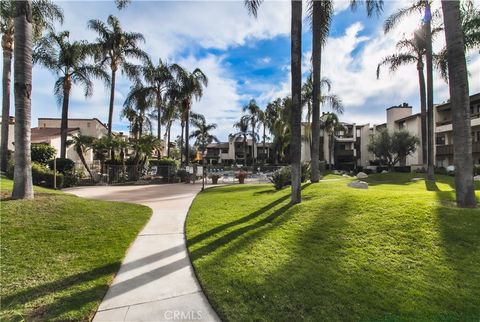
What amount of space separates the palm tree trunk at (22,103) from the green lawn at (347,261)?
180 inches

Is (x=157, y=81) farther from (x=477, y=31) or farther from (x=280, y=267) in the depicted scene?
(x=280, y=267)

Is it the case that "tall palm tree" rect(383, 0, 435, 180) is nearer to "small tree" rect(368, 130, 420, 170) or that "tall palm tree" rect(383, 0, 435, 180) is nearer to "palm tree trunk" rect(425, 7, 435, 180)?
"palm tree trunk" rect(425, 7, 435, 180)

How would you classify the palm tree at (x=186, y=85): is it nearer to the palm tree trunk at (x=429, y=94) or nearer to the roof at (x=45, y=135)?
the roof at (x=45, y=135)

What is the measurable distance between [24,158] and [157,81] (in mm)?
23621

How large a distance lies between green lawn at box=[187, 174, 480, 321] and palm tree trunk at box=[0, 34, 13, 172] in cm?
1763

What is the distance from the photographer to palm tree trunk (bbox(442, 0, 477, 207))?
23.5 feet

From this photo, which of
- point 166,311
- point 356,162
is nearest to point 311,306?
point 166,311

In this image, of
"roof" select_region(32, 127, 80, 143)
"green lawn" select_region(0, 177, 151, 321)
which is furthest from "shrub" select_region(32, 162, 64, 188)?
"roof" select_region(32, 127, 80, 143)

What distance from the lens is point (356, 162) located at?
59188 mm

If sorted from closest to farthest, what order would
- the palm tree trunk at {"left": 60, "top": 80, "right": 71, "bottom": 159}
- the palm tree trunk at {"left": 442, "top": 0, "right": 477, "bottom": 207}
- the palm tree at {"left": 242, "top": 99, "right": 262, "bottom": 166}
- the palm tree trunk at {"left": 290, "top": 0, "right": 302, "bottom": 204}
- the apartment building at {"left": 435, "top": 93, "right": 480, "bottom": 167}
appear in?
the palm tree trunk at {"left": 442, "top": 0, "right": 477, "bottom": 207} → the palm tree trunk at {"left": 290, "top": 0, "right": 302, "bottom": 204} → the palm tree trunk at {"left": 60, "top": 80, "right": 71, "bottom": 159} → the apartment building at {"left": 435, "top": 93, "right": 480, "bottom": 167} → the palm tree at {"left": 242, "top": 99, "right": 262, "bottom": 166}

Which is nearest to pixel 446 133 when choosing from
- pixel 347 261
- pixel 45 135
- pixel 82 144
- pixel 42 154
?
pixel 82 144

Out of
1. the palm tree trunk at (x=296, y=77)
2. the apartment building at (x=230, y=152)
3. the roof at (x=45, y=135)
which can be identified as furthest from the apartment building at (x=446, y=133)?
the roof at (x=45, y=135)

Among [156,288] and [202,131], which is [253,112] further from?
[156,288]

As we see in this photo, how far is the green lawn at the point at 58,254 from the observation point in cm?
388
